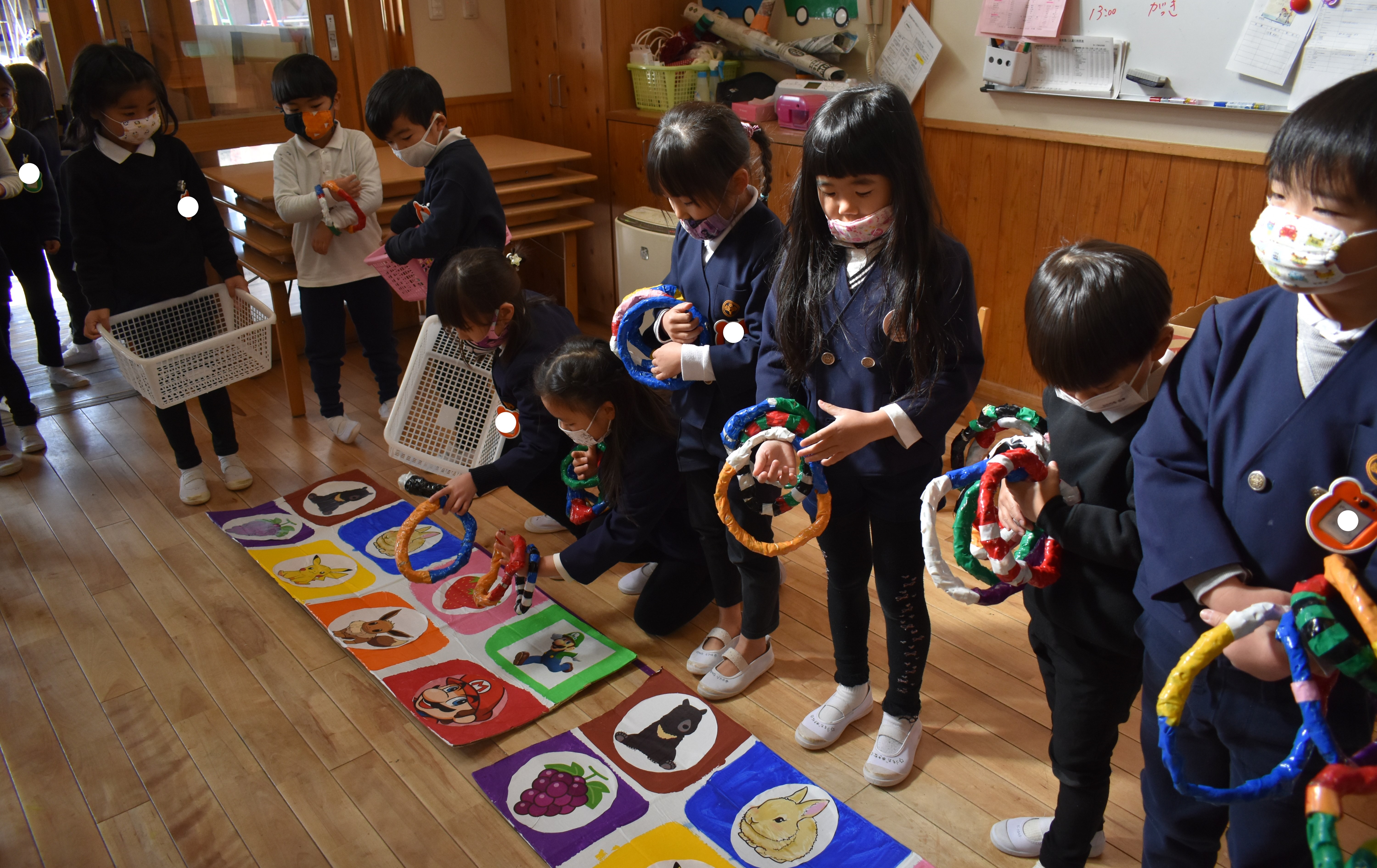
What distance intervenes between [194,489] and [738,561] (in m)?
1.76

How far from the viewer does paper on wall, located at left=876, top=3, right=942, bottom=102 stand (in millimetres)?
2922

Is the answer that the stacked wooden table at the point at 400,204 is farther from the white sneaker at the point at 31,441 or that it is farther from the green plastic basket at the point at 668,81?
the white sneaker at the point at 31,441

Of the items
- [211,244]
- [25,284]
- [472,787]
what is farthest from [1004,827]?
[25,284]

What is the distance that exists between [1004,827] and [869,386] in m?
0.77

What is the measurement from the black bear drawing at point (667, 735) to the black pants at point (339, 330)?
1781mm

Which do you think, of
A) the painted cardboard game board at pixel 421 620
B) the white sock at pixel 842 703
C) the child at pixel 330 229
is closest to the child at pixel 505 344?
the painted cardboard game board at pixel 421 620

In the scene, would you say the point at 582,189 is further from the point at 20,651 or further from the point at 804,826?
the point at 804,826

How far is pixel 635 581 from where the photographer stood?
2246 mm

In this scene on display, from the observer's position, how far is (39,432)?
3.01 meters

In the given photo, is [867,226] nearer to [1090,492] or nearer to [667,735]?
[1090,492]

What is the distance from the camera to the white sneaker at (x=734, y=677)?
1858mm

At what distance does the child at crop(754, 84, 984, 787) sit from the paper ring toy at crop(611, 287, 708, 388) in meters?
0.19

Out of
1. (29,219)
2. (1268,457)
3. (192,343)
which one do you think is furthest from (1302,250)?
(29,219)

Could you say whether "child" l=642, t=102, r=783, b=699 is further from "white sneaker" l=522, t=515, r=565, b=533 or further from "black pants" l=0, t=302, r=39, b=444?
"black pants" l=0, t=302, r=39, b=444
